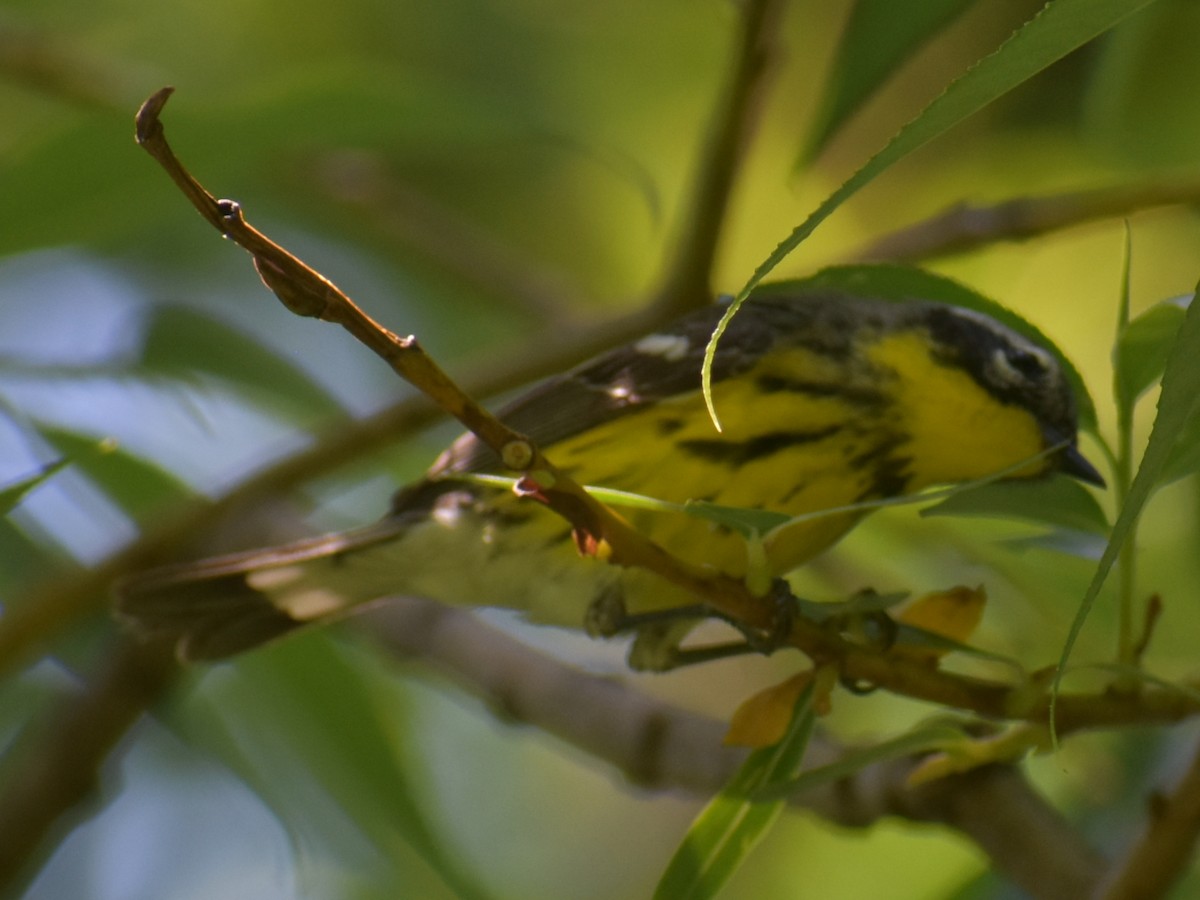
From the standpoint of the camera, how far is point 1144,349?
1344 mm

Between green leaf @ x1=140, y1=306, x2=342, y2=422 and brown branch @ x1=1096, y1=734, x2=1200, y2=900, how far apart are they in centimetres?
143

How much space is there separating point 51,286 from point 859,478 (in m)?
1.69

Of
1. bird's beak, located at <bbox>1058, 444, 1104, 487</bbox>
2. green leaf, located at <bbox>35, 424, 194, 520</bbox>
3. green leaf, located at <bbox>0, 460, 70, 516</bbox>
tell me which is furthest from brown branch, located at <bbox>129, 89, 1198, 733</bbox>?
green leaf, located at <bbox>35, 424, 194, 520</bbox>

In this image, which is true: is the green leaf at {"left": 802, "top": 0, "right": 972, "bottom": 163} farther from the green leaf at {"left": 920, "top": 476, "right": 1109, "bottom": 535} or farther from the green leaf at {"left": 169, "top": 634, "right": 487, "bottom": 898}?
the green leaf at {"left": 169, "top": 634, "right": 487, "bottom": 898}

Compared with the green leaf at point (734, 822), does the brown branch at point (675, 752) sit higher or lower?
lower

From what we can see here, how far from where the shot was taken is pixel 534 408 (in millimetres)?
2154

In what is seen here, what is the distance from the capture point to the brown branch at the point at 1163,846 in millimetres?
1378

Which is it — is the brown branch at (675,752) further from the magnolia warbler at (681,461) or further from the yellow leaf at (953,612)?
the yellow leaf at (953,612)

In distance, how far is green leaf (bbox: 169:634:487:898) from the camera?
1996 millimetres

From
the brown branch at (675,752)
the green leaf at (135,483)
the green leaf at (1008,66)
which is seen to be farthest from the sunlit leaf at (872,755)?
the green leaf at (135,483)

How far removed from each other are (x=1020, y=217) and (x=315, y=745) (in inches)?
50.5

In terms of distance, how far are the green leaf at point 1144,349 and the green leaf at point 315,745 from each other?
961 mm

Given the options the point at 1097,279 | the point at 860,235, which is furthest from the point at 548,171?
the point at 1097,279

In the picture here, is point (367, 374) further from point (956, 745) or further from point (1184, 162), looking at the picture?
point (956, 745)
